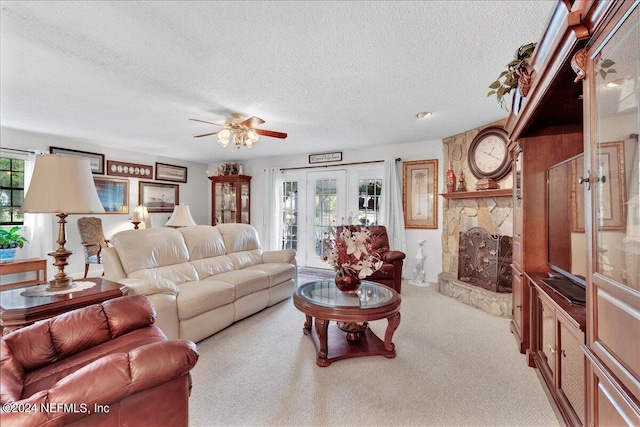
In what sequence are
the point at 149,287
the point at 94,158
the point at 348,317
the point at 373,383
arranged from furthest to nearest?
the point at 94,158
the point at 149,287
the point at 348,317
the point at 373,383

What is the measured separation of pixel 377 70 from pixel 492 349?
252cm

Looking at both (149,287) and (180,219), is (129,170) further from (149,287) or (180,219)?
(149,287)

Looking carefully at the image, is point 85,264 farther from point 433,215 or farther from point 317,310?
point 433,215

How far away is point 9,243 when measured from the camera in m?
3.80

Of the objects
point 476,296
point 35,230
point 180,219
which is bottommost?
point 476,296

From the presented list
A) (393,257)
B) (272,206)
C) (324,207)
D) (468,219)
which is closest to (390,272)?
(393,257)

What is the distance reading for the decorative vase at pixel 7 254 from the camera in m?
3.73

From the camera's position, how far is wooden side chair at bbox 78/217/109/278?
4535mm

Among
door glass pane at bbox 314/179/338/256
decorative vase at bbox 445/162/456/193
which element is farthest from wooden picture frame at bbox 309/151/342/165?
decorative vase at bbox 445/162/456/193

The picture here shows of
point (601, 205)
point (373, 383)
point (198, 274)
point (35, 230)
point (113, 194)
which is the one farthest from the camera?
point (113, 194)

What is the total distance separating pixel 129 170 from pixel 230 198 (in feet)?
6.47

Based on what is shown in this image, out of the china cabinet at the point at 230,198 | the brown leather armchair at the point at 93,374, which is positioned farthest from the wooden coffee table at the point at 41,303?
the china cabinet at the point at 230,198

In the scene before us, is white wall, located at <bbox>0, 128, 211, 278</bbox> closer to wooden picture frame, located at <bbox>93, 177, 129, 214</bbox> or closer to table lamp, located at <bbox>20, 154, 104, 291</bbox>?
wooden picture frame, located at <bbox>93, 177, 129, 214</bbox>

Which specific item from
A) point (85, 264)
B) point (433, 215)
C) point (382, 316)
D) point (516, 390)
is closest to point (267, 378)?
point (382, 316)
